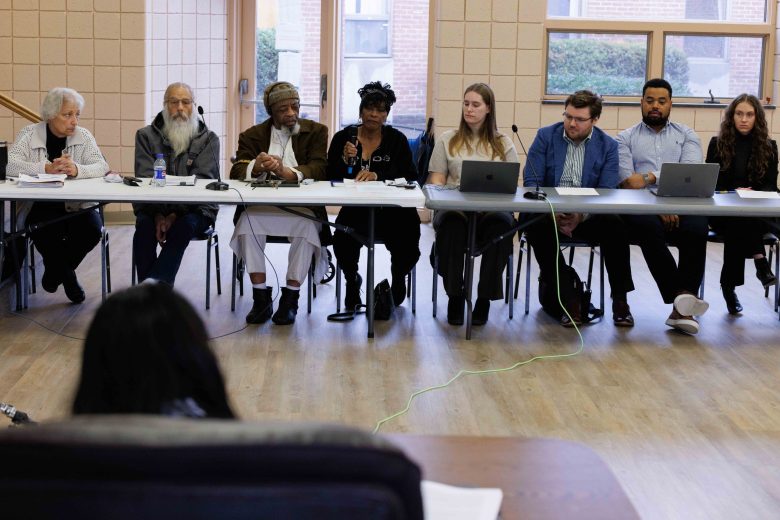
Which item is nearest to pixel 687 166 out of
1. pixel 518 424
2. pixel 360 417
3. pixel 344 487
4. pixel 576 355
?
pixel 576 355

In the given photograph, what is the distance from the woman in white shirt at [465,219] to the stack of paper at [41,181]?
5.42 ft

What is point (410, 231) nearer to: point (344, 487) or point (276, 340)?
point (276, 340)

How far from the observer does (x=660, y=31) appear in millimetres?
7195

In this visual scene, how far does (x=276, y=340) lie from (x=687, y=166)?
1919mm

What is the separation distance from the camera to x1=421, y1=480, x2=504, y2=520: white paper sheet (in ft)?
3.84

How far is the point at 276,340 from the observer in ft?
14.4

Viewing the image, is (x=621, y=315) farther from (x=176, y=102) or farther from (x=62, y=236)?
(x=62, y=236)

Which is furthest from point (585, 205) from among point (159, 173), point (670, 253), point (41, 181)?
point (41, 181)

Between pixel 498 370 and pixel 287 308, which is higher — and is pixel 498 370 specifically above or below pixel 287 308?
below

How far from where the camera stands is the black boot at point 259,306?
4.66 metres

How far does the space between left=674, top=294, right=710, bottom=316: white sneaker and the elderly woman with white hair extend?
2663mm

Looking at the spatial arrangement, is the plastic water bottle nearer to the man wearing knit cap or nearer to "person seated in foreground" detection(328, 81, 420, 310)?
the man wearing knit cap

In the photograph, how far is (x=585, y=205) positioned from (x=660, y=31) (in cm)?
337

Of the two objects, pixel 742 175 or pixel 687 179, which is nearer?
pixel 687 179
